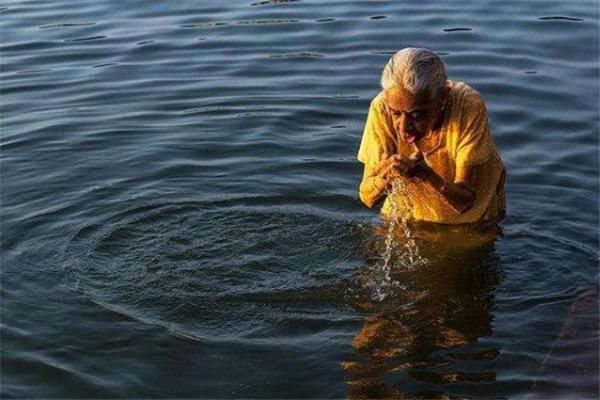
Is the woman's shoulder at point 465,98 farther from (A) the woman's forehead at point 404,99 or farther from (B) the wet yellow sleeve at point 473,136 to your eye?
(A) the woman's forehead at point 404,99

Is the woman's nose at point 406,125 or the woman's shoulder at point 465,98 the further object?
the woman's shoulder at point 465,98

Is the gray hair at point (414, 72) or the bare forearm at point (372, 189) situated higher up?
the gray hair at point (414, 72)

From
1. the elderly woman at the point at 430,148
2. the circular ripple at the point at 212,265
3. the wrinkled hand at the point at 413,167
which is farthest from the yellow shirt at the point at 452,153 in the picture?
the circular ripple at the point at 212,265

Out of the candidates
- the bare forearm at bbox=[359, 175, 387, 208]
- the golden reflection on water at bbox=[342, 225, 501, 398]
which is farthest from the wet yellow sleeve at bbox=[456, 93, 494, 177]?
the golden reflection on water at bbox=[342, 225, 501, 398]

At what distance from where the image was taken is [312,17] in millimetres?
13414

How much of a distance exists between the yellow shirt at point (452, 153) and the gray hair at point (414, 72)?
1.44 feet

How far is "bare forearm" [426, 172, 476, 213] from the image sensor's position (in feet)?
20.3

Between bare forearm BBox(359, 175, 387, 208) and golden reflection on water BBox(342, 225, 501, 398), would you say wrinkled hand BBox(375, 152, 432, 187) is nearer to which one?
bare forearm BBox(359, 175, 387, 208)

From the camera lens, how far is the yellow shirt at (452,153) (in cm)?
642

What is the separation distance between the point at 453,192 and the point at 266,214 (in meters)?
1.87

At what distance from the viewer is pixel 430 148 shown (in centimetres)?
664

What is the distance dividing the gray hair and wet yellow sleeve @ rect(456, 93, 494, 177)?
17.4 inches

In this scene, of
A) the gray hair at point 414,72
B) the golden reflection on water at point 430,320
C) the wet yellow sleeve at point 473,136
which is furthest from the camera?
the wet yellow sleeve at point 473,136

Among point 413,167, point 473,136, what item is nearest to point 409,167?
point 413,167
